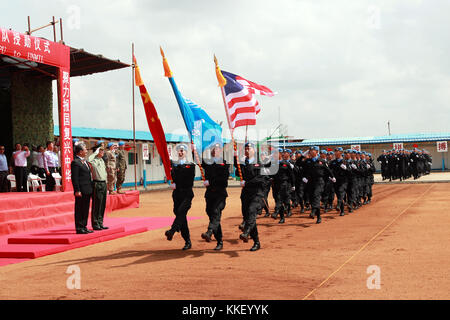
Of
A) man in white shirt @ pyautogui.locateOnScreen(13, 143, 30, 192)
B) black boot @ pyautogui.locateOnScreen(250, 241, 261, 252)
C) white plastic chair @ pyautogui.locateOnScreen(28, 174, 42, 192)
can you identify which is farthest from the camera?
white plastic chair @ pyautogui.locateOnScreen(28, 174, 42, 192)

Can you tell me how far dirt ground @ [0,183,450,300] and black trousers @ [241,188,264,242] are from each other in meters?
0.37

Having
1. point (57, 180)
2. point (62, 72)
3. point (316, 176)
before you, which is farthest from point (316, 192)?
point (57, 180)

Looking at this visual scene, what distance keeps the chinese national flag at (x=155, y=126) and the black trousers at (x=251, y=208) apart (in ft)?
4.61

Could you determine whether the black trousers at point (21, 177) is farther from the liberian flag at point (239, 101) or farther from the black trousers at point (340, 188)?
the black trousers at point (340, 188)

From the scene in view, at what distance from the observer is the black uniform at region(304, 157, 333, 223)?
1184cm

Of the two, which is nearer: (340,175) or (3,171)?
(340,175)

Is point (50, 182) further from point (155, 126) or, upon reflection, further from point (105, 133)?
point (105, 133)

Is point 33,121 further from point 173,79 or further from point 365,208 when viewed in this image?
point 365,208

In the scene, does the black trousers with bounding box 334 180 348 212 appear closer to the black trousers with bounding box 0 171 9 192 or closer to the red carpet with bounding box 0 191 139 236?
the red carpet with bounding box 0 191 139 236

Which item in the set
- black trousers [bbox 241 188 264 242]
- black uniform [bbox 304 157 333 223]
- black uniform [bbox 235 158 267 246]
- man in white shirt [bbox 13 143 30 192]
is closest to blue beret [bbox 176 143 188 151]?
black uniform [bbox 235 158 267 246]

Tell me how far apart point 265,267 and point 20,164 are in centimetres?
1051

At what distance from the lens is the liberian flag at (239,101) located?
942 centimetres

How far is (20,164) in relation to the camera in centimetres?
1436

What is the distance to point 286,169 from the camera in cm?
1278
